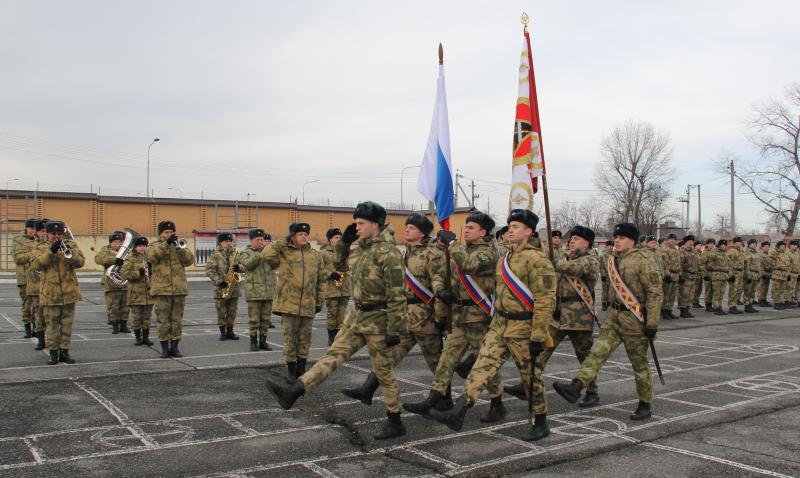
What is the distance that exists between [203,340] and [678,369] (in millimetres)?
8071

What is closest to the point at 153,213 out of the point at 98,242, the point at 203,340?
the point at 98,242

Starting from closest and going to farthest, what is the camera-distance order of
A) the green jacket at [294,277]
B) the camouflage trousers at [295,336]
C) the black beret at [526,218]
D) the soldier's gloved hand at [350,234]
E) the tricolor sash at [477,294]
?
the black beret at [526,218], the soldier's gloved hand at [350,234], the tricolor sash at [477,294], the camouflage trousers at [295,336], the green jacket at [294,277]

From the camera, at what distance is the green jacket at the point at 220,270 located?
12.5 metres

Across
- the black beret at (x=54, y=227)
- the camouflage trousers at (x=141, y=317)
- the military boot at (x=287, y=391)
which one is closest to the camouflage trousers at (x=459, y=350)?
the military boot at (x=287, y=391)

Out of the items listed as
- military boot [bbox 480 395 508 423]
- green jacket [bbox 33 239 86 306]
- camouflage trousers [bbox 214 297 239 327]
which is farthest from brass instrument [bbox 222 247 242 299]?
military boot [bbox 480 395 508 423]

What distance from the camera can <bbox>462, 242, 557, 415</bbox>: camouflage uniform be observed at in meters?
5.92

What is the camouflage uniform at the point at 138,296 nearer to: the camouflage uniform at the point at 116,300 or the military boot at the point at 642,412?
the camouflage uniform at the point at 116,300

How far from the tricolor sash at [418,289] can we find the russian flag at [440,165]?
3.55 ft

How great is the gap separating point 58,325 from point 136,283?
95.0 inches

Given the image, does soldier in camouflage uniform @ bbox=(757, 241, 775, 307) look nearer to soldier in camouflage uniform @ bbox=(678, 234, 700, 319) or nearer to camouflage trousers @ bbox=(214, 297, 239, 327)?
soldier in camouflage uniform @ bbox=(678, 234, 700, 319)

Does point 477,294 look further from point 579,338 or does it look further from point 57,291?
point 57,291

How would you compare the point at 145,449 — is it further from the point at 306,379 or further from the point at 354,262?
the point at 354,262

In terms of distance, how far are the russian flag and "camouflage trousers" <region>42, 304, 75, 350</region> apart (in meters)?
5.33

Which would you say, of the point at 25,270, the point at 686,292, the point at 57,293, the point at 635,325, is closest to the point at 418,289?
the point at 635,325
